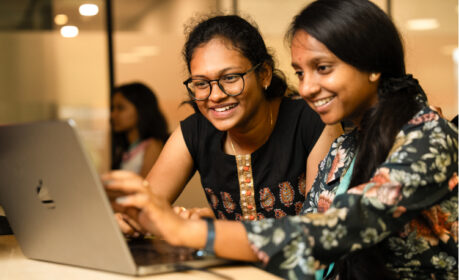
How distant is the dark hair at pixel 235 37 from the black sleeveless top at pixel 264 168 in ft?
0.48

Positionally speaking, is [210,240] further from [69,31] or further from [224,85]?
[69,31]

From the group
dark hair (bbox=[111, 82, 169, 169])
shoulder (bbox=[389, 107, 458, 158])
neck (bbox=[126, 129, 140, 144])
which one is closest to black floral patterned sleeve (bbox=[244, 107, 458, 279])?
shoulder (bbox=[389, 107, 458, 158])

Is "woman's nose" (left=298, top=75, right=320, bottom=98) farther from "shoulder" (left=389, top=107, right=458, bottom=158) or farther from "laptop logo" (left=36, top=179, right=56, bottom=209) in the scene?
"laptop logo" (left=36, top=179, right=56, bottom=209)

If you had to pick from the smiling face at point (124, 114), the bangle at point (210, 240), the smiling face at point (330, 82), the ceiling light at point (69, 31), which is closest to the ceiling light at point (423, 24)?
the smiling face at point (124, 114)

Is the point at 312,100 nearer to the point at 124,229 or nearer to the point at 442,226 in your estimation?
the point at 442,226

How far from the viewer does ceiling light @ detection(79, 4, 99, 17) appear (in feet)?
16.2

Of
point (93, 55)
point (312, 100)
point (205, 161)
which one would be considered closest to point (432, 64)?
point (93, 55)

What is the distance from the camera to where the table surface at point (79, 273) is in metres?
0.96

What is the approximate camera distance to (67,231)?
3.38 ft

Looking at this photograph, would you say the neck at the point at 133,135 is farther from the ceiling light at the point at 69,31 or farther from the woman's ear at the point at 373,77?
the woman's ear at the point at 373,77

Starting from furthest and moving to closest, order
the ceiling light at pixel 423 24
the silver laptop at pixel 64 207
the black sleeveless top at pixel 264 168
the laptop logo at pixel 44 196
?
the ceiling light at pixel 423 24 < the black sleeveless top at pixel 264 168 < the laptop logo at pixel 44 196 < the silver laptop at pixel 64 207

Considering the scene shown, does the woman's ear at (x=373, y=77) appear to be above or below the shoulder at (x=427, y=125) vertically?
above

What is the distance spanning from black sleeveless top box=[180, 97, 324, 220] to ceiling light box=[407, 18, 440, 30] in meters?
3.56

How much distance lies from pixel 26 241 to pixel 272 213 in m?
0.82
